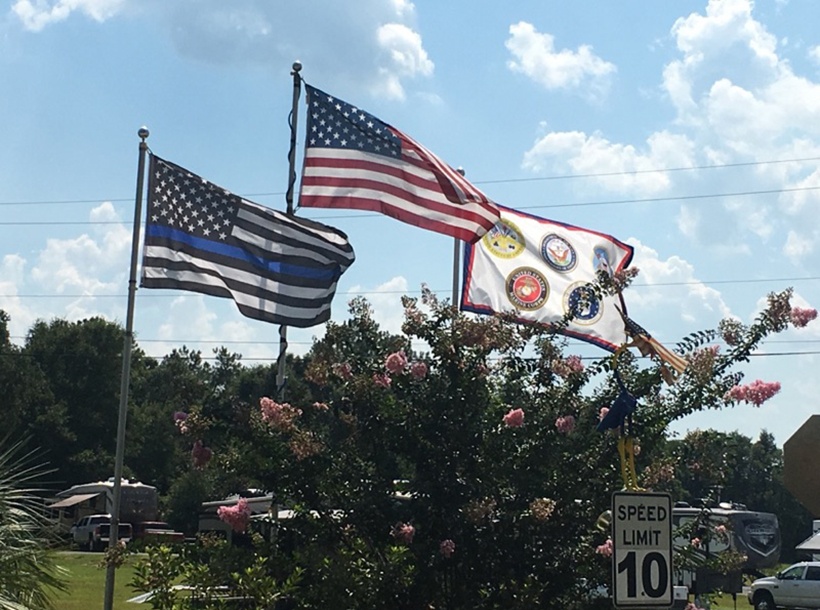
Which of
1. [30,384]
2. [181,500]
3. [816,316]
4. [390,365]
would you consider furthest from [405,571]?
[30,384]

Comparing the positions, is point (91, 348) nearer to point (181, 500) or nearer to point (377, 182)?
point (181, 500)

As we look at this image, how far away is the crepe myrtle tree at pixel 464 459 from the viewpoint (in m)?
9.69

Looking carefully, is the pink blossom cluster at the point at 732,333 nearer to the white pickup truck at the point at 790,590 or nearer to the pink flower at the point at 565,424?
the pink flower at the point at 565,424

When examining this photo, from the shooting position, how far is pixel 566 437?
10.3m

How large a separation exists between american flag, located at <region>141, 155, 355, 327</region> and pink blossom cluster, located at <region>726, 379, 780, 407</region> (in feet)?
15.9

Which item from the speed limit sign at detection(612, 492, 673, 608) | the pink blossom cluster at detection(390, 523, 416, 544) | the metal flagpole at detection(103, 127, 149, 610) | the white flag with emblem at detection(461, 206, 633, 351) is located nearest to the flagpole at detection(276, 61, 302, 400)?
the metal flagpole at detection(103, 127, 149, 610)

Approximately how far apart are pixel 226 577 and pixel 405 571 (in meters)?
1.43

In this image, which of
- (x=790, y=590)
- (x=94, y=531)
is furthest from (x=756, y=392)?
(x=94, y=531)

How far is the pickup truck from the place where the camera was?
51.8 m

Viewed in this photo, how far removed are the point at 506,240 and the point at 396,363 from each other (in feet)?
22.8

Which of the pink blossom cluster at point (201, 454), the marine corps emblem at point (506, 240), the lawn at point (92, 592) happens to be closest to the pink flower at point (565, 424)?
the pink blossom cluster at point (201, 454)

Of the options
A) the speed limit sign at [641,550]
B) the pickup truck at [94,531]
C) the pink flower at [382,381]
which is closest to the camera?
the speed limit sign at [641,550]

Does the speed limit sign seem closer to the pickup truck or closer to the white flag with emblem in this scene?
the white flag with emblem

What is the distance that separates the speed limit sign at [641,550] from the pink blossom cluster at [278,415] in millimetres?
3619
